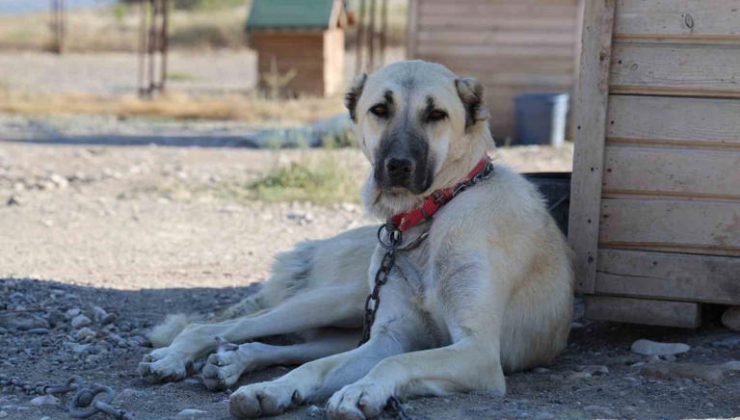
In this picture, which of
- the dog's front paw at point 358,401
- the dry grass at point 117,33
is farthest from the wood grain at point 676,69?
the dry grass at point 117,33

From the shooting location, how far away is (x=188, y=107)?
1720 centimetres

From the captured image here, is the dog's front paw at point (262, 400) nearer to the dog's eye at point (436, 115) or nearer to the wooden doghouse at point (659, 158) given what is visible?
the dog's eye at point (436, 115)

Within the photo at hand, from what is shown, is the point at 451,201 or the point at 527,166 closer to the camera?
the point at 451,201

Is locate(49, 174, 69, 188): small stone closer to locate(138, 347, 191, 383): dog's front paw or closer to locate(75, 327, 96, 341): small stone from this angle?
locate(75, 327, 96, 341): small stone

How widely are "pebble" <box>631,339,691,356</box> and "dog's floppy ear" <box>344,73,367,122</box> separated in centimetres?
175

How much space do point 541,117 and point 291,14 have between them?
6.53m

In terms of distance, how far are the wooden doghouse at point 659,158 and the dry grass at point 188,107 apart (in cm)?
1079

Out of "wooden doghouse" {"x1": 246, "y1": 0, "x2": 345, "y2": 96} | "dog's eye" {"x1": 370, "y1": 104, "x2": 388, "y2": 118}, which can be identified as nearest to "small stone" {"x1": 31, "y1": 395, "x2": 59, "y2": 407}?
"dog's eye" {"x1": 370, "y1": 104, "x2": 388, "y2": 118}

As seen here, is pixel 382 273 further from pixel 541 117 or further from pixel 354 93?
pixel 541 117

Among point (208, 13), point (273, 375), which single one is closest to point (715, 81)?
point (273, 375)

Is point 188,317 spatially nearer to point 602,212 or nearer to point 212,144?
point 602,212

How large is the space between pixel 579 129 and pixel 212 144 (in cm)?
891

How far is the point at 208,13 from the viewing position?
146ft

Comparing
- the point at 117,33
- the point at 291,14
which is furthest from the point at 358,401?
the point at 117,33
